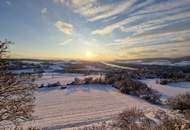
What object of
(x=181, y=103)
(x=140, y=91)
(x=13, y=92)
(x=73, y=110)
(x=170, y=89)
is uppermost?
(x=13, y=92)

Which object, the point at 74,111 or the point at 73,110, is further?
the point at 73,110

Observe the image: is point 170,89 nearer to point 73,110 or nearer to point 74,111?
point 73,110

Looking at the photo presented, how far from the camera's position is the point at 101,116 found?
13047 millimetres

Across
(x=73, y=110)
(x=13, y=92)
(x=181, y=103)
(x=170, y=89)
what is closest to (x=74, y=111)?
(x=73, y=110)

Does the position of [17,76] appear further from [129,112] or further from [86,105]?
[86,105]

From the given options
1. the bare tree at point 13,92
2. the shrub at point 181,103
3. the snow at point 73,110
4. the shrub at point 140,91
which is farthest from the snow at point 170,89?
the bare tree at point 13,92

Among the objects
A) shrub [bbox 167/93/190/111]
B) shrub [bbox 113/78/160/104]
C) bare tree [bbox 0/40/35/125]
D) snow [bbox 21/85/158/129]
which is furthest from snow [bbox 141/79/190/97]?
bare tree [bbox 0/40/35/125]

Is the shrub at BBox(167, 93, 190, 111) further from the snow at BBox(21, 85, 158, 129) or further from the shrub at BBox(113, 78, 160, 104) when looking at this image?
the shrub at BBox(113, 78, 160, 104)

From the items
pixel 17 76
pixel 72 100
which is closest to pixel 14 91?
pixel 17 76

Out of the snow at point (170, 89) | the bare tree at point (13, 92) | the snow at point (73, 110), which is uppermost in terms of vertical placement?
the bare tree at point (13, 92)

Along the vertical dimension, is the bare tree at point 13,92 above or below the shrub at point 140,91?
above

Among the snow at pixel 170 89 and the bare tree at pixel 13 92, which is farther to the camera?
the snow at pixel 170 89

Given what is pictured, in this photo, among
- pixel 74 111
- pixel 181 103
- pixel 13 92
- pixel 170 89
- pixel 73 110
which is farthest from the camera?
pixel 170 89

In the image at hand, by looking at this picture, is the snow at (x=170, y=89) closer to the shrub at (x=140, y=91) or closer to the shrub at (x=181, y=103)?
the shrub at (x=140, y=91)
